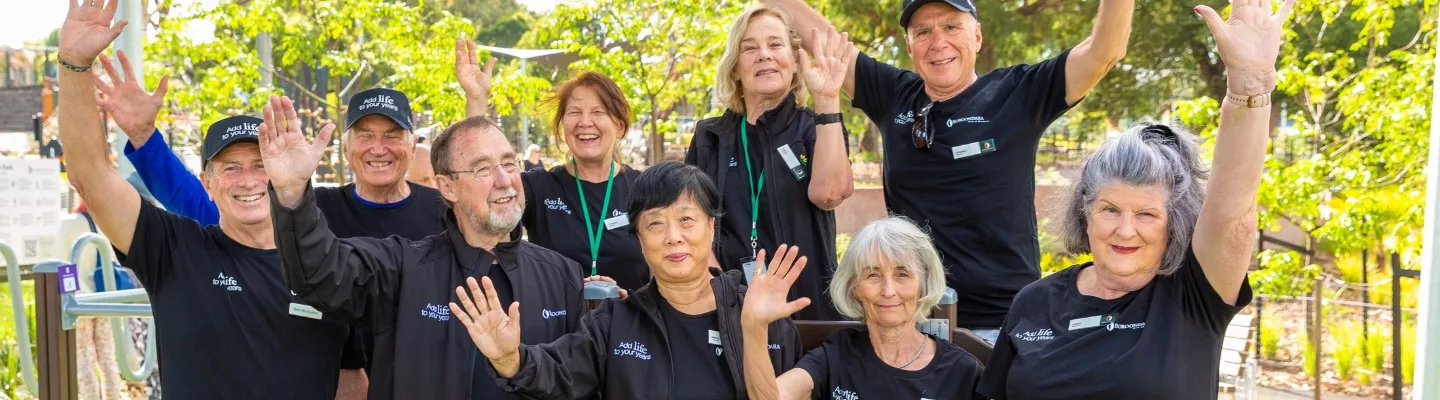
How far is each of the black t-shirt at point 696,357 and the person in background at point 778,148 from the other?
0.72 metres

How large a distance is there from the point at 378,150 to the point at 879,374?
72.4 inches

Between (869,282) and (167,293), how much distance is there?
1943 mm

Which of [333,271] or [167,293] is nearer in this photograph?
[333,271]

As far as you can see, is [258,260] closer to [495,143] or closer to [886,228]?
[495,143]

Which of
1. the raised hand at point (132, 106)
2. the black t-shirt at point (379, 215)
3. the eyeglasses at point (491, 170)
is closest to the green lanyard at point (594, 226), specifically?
the black t-shirt at point (379, 215)

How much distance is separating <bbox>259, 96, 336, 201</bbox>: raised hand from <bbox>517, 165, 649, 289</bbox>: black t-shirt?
985mm

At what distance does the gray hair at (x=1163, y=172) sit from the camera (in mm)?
2494

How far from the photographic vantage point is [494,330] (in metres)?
2.61

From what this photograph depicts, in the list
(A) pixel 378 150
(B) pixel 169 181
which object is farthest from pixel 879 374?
(B) pixel 169 181

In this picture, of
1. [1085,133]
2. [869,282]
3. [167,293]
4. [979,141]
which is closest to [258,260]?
[167,293]

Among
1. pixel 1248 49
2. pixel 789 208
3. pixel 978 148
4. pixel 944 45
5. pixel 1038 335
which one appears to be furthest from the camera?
pixel 789 208

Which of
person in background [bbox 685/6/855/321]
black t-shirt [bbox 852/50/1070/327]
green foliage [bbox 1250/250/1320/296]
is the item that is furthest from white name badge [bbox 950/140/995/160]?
green foliage [bbox 1250/250/1320/296]

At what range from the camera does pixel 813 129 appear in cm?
363

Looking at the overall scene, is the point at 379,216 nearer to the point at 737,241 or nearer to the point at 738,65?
the point at 737,241
